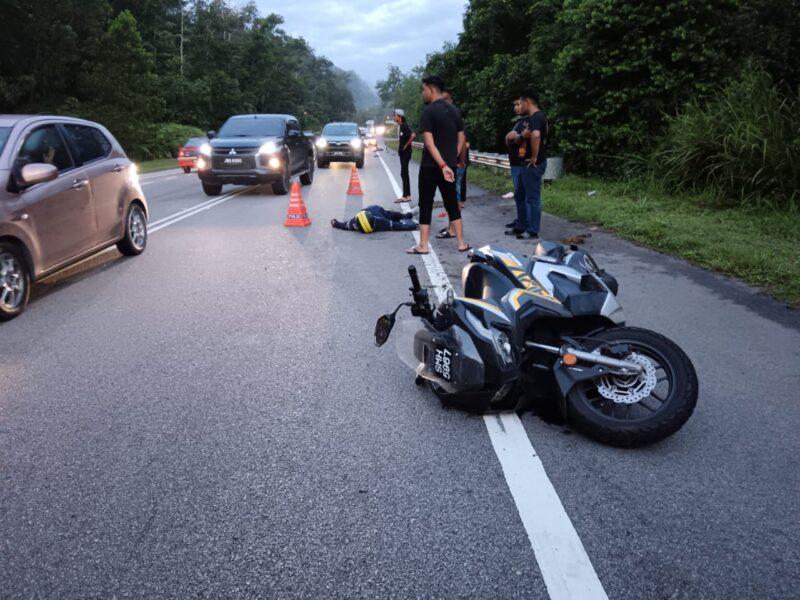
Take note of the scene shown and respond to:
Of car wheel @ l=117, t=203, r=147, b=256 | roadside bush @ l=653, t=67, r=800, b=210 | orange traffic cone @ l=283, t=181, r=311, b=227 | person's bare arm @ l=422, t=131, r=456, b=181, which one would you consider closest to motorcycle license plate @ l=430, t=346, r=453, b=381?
person's bare arm @ l=422, t=131, r=456, b=181

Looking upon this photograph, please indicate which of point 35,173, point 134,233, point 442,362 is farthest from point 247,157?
point 442,362

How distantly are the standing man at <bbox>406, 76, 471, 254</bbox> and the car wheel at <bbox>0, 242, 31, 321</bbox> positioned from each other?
4.29 meters

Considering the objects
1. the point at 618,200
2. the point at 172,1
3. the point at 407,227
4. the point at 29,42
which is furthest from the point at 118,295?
the point at 172,1

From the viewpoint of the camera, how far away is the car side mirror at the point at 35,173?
5.57 meters

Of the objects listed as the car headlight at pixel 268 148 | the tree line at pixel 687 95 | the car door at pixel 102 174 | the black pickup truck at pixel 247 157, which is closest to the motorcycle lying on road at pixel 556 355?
the car door at pixel 102 174

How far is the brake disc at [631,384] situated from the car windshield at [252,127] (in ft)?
44.7

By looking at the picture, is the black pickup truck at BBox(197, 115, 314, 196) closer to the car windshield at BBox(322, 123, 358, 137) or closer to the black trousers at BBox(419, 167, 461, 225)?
the black trousers at BBox(419, 167, 461, 225)

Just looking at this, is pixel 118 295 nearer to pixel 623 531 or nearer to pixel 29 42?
pixel 623 531

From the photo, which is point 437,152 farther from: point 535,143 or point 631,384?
point 631,384

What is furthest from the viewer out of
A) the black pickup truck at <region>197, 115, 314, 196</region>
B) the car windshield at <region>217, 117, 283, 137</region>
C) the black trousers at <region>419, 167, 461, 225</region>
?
the car windshield at <region>217, 117, 283, 137</region>

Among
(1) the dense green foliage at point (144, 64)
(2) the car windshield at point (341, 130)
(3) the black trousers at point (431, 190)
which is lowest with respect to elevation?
(3) the black trousers at point (431, 190)

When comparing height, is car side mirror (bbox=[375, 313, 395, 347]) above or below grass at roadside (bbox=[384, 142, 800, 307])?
above

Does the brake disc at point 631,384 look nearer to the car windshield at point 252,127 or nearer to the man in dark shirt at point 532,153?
the man in dark shirt at point 532,153

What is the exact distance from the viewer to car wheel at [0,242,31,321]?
17.7ft
